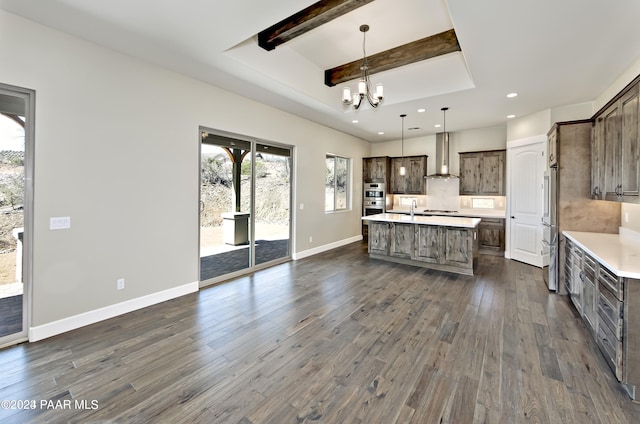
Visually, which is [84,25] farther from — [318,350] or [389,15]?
[318,350]

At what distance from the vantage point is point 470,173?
22.8ft

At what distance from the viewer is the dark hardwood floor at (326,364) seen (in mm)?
1859

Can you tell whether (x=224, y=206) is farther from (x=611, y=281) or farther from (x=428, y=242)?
(x=611, y=281)

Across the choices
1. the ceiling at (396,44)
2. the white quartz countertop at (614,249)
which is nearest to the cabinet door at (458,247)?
the white quartz countertop at (614,249)

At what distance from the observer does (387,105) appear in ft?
16.9

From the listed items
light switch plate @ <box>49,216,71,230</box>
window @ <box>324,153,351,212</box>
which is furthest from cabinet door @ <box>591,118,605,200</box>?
light switch plate @ <box>49,216,71,230</box>

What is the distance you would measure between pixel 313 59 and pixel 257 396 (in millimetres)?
4549

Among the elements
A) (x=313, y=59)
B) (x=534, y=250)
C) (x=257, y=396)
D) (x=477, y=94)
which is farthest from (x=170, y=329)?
(x=534, y=250)

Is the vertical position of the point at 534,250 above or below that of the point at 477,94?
below

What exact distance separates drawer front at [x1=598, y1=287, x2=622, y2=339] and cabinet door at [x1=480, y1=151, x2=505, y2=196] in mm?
4649

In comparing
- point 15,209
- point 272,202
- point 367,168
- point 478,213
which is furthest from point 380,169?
point 15,209

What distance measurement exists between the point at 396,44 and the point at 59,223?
15.2 feet

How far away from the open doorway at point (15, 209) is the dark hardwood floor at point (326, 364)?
37cm

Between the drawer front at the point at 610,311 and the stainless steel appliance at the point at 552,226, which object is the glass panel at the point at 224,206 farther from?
the stainless steel appliance at the point at 552,226
